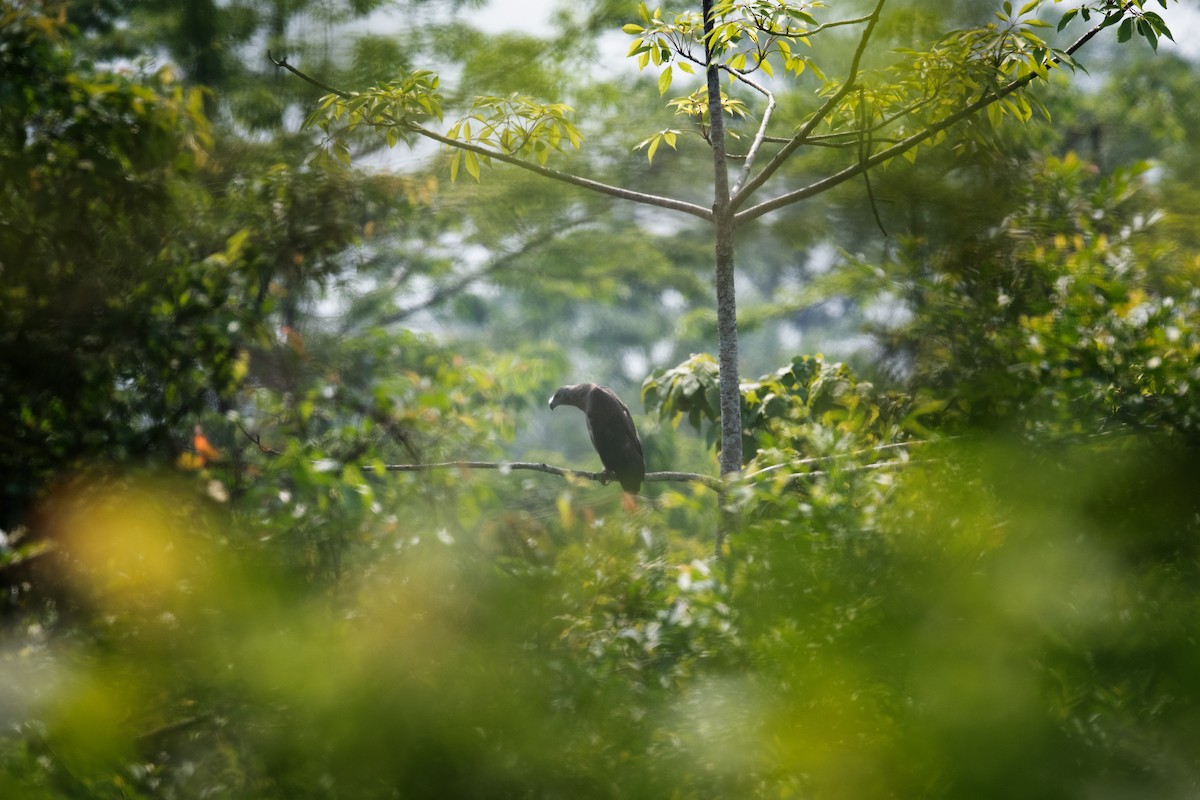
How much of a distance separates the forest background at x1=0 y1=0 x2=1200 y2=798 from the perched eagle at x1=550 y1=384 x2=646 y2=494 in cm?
27

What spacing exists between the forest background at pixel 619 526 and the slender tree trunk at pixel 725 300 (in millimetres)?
199

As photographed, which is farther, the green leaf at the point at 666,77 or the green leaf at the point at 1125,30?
the green leaf at the point at 666,77

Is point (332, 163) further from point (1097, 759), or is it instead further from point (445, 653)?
point (1097, 759)

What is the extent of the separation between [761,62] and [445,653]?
1.79 m

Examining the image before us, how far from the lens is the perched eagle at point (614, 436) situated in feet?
13.5

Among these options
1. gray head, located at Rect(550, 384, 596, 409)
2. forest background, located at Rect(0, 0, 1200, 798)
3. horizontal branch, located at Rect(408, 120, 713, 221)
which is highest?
gray head, located at Rect(550, 384, 596, 409)

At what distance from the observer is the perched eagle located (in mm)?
4109

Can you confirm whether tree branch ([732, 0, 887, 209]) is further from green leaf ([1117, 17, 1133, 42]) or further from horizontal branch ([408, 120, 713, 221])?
green leaf ([1117, 17, 1133, 42])

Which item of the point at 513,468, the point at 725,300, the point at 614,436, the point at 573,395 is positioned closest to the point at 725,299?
the point at 725,300

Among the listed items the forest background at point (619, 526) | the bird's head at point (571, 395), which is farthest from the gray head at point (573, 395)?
the forest background at point (619, 526)

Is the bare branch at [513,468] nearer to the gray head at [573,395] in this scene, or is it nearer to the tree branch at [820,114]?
the tree branch at [820,114]

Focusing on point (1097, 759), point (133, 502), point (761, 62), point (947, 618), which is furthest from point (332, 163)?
point (1097, 759)

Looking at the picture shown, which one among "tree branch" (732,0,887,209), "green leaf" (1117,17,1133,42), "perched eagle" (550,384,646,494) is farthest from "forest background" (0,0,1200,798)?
"perched eagle" (550,384,646,494)

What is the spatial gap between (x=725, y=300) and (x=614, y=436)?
5.54 feet
